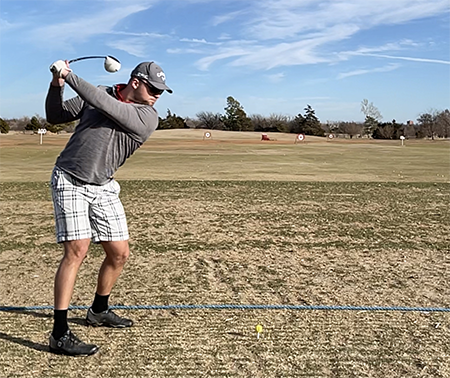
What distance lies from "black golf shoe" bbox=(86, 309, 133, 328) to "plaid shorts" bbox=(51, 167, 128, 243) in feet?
2.04

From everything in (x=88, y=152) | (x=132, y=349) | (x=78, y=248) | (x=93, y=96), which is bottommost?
(x=132, y=349)

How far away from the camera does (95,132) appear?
3381mm

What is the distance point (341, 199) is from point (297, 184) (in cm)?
278

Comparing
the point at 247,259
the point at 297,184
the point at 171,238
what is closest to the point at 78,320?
the point at 247,259

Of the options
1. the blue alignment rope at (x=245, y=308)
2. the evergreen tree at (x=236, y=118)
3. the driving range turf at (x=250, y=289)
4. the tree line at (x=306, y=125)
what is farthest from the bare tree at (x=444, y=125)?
the blue alignment rope at (x=245, y=308)

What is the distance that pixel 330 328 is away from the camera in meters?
3.95

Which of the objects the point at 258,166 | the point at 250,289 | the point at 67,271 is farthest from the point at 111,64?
the point at 258,166

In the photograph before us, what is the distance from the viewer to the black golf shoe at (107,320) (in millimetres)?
3899

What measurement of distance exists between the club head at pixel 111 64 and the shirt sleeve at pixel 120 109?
0.44 metres

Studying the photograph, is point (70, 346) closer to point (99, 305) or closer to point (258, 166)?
point (99, 305)

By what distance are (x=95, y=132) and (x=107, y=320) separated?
1.40m

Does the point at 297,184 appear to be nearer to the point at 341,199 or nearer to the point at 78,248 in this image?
the point at 341,199

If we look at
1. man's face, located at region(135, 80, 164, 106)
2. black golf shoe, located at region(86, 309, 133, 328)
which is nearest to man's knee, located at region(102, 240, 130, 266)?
black golf shoe, located at region(86, 309, 133, 328)

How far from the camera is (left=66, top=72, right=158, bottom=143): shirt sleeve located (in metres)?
3.06
